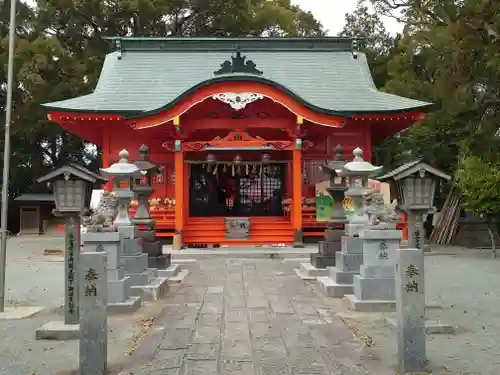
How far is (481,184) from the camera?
45.8ft

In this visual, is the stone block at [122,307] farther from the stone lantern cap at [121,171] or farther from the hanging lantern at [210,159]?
the hanging lantern at [210,159]

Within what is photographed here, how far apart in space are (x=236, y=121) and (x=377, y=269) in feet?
33.0

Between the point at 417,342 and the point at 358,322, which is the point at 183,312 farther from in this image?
the point at 417,342

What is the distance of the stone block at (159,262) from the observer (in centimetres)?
1061

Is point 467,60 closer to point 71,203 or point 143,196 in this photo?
point 143,196

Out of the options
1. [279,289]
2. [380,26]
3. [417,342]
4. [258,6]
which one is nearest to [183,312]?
[279,289]

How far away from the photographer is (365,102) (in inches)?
704

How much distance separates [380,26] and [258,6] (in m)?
7.78

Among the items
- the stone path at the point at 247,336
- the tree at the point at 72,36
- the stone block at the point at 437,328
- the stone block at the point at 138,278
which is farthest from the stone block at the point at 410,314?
the tree at the point at 72,36

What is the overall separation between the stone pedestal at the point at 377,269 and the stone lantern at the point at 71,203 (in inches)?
152

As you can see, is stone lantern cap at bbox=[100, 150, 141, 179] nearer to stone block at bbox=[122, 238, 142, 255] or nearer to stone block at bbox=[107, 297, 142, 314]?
stone block at bbox=[122, 238, 142, 255]

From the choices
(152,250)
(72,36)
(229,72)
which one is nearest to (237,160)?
(229,72)

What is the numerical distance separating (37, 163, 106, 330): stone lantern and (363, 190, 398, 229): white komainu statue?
3905mm

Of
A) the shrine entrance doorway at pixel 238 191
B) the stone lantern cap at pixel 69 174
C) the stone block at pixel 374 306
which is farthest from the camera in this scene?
the shrine entrance doorway at pixel 238 191
